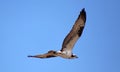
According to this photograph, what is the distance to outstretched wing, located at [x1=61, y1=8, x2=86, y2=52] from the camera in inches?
535

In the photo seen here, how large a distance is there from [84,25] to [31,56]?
2964 millimetres

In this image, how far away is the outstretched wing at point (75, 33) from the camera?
13.6 m

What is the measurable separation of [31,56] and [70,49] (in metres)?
2.27

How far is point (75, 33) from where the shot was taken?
13.8m

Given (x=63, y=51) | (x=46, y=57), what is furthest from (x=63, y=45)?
(x=46, y=57)

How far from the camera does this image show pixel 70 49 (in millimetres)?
14031

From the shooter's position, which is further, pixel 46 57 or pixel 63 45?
pixel 63 45

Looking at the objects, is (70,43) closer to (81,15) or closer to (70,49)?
(70,49)

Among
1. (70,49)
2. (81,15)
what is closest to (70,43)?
(70,49)

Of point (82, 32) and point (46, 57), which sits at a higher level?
point (82, 32)

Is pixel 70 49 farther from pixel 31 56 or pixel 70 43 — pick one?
pixel 31 56

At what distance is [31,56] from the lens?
12.5 meters

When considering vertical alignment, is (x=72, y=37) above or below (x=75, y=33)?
below

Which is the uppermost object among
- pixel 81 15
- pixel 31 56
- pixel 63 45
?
pixel 81 15
